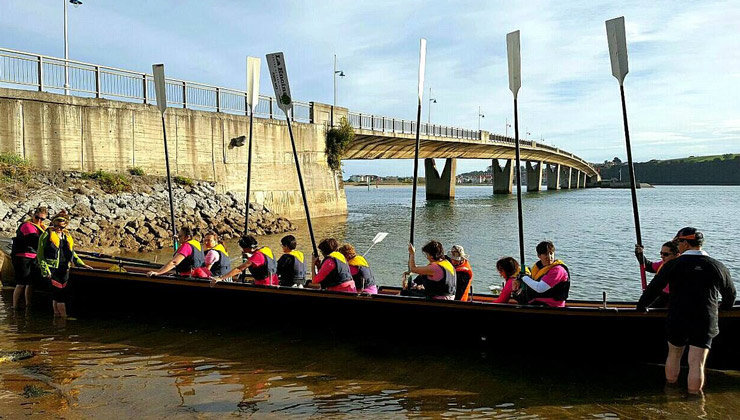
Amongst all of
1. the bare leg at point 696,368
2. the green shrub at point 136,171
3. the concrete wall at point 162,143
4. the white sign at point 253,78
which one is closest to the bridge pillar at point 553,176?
the concrete wall at point 162,143

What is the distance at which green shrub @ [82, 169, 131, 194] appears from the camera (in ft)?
69.1

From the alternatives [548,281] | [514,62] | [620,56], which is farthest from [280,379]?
[620,56]

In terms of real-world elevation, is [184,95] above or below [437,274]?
above

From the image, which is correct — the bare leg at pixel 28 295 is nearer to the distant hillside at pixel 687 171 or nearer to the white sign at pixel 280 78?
the white sign at pixel 280 78

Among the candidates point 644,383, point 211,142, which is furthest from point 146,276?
point 211,142

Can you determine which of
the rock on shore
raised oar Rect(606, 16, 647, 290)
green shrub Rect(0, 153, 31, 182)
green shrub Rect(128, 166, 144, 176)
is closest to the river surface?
raised oar Rect(606, 16, 647, 290)

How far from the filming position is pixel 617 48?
9.00 m

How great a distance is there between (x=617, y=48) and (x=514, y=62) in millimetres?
1722

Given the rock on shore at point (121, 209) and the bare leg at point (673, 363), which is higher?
the rock on shore at point (121, 209)

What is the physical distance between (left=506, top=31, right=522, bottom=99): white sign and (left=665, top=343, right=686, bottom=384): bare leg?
532cm

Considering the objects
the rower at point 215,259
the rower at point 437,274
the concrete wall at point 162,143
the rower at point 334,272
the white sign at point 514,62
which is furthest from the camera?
the concrete wall at point 162,143

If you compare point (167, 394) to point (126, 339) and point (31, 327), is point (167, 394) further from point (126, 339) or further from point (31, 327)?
point (31, 327)

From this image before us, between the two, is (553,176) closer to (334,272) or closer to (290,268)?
(290,268)

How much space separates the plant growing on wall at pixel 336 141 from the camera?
115 ft
